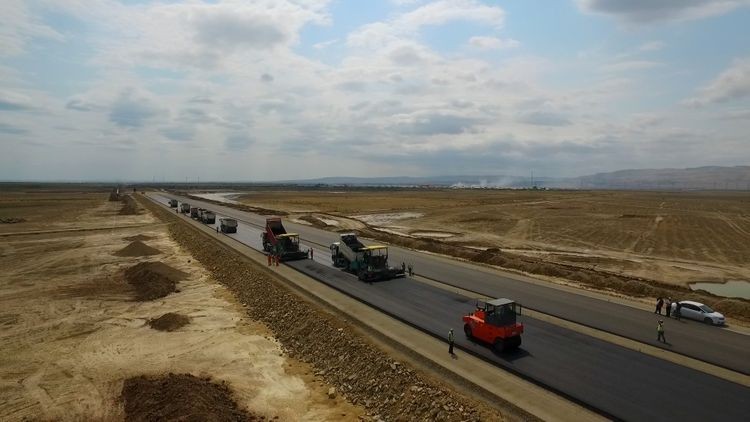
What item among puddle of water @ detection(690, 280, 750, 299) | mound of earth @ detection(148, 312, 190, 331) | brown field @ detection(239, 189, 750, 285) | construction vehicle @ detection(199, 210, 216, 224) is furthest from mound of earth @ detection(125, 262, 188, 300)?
puddle of water @ detection(690, 280, 750, 299)

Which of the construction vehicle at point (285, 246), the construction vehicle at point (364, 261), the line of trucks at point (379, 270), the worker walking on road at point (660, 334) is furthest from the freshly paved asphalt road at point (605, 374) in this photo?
the construction vehicle at point (285, 246)

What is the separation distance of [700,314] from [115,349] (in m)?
32.3

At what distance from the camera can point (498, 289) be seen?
32.2 m

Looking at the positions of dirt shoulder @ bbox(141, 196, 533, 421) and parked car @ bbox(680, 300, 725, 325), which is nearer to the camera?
dirt shoulder @ bbox(141, 196, 533, 421)

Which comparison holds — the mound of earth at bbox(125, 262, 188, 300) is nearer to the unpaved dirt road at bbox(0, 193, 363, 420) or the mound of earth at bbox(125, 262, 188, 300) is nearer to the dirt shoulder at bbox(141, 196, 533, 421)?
the unpaved dirt road at bbox(0, 193, 363, 420)

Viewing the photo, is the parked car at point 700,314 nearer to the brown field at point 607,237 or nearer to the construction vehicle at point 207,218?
the brown field at point 607,237

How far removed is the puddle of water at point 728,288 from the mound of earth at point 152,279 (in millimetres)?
43452

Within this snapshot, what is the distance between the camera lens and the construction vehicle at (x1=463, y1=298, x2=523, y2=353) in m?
20.2

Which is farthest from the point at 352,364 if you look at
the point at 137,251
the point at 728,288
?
the point at 137,251

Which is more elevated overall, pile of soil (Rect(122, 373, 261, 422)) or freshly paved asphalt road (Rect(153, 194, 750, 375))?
freshly paved asphalt road (Rect(153, 194, 750, 375))

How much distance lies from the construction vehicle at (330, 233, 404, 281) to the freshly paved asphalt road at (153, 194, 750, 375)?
352cm

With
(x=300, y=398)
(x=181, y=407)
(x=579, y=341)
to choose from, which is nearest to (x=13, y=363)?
(x=181, y=407)

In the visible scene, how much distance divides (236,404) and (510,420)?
1076 cm

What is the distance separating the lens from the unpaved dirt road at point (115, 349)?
18641 millimetres
